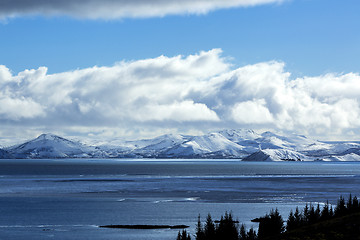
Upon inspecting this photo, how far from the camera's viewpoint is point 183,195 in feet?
403

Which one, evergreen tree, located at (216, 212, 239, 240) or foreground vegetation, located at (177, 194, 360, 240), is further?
evergreen tree, located at (216, 212, 239, 240)

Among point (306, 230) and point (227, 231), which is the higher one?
point (306, 230)

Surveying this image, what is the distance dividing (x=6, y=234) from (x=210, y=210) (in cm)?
3727

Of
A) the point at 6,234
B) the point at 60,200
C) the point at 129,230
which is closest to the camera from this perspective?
the point at 6,234

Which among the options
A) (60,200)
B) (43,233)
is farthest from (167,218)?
(60,200)

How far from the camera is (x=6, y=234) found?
68.1 m

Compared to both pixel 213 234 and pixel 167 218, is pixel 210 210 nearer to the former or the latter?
pixel 167 218

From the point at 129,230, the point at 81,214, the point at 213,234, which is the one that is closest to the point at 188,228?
the point at 129,230

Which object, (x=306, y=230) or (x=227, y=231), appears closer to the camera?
(x=306, y=230)

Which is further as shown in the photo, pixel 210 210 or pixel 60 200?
pixel 60 200

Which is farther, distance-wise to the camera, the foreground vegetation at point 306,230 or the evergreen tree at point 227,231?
the evergreen tree at point 227,231

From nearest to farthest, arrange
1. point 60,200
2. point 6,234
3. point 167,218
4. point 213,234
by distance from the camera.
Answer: point 213,234 → point 6,234 → point 167,218 → point 60,200

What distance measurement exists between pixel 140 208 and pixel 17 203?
2505 centimetres

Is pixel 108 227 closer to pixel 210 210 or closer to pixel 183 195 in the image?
pixel 210 210
